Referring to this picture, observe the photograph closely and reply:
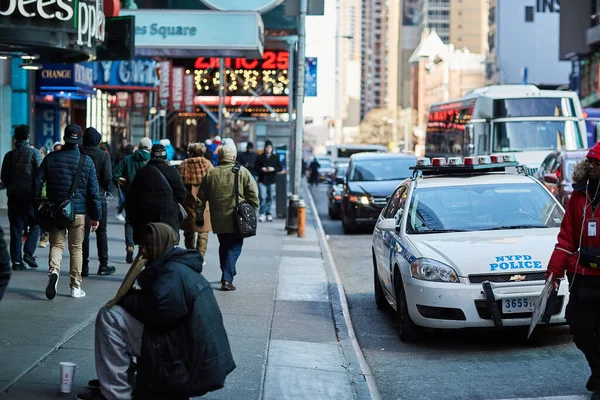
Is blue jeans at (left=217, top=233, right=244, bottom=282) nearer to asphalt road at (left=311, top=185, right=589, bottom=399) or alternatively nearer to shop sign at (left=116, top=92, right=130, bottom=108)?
asphalt road at (left=311, top=185, right=589, bottom=399)

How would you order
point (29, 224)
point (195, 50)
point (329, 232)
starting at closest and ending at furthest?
point (29, 224) < point (195, 50) < point (329, 232)

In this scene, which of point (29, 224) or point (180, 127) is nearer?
point (29, 224)

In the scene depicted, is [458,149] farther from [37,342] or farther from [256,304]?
[37,342]

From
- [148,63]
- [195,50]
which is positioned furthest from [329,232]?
[148,63]

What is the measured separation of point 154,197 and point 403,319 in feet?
11.5

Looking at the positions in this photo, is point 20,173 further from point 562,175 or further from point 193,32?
point 562,175

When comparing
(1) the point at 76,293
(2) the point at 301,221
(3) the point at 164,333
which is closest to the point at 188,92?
(2) the point at 301,221

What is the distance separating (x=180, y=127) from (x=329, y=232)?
3409 centimetres

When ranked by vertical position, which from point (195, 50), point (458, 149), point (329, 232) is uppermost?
point (195, 50)

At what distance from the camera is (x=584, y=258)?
23.0 feet

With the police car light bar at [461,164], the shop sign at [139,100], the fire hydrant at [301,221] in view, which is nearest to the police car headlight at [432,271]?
the police car light bar at [461,164]

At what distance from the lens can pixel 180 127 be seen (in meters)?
58.7

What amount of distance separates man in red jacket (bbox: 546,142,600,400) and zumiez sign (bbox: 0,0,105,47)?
25.7 feet

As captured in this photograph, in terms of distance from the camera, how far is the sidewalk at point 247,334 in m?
7.68
